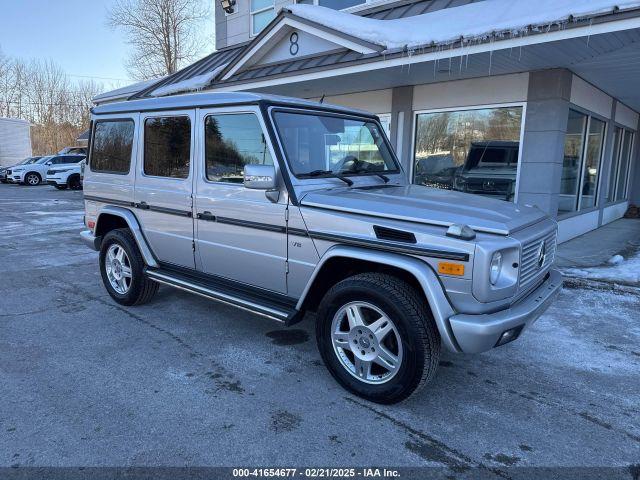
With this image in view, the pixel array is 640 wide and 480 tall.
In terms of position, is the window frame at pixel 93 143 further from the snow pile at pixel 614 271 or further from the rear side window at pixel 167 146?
the snow pile at pixel 614 271

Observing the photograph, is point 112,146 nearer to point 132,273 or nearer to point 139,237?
point 139,237

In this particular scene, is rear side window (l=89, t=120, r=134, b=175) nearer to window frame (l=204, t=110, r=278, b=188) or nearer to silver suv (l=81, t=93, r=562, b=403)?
silver suv (l=81, t=93, r=562, b=403)

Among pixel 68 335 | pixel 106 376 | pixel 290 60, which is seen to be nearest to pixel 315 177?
pixel 106 376

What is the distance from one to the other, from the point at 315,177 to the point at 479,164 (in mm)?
5681

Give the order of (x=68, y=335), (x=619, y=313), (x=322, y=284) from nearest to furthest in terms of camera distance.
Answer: (x=322, y=284) → (x=68, y=335) → (x=619, y=313)

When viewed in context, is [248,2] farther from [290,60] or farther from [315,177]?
[315,177]

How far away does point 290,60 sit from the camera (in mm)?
9203

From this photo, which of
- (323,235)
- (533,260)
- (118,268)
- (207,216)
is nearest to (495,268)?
(533,260)

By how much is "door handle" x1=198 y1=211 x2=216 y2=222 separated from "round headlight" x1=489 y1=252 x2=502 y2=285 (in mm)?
2341

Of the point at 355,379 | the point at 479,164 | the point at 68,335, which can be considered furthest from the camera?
the point at 479,164

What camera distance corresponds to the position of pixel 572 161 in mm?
8805

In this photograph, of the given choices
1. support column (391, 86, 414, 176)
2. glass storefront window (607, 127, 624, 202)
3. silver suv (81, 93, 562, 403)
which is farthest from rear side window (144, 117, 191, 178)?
glass storefront window (607, 127, 624, 202)

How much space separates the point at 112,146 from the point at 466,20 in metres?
5.23

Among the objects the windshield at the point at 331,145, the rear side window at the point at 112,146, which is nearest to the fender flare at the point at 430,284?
the windshield at the point at 331,145
